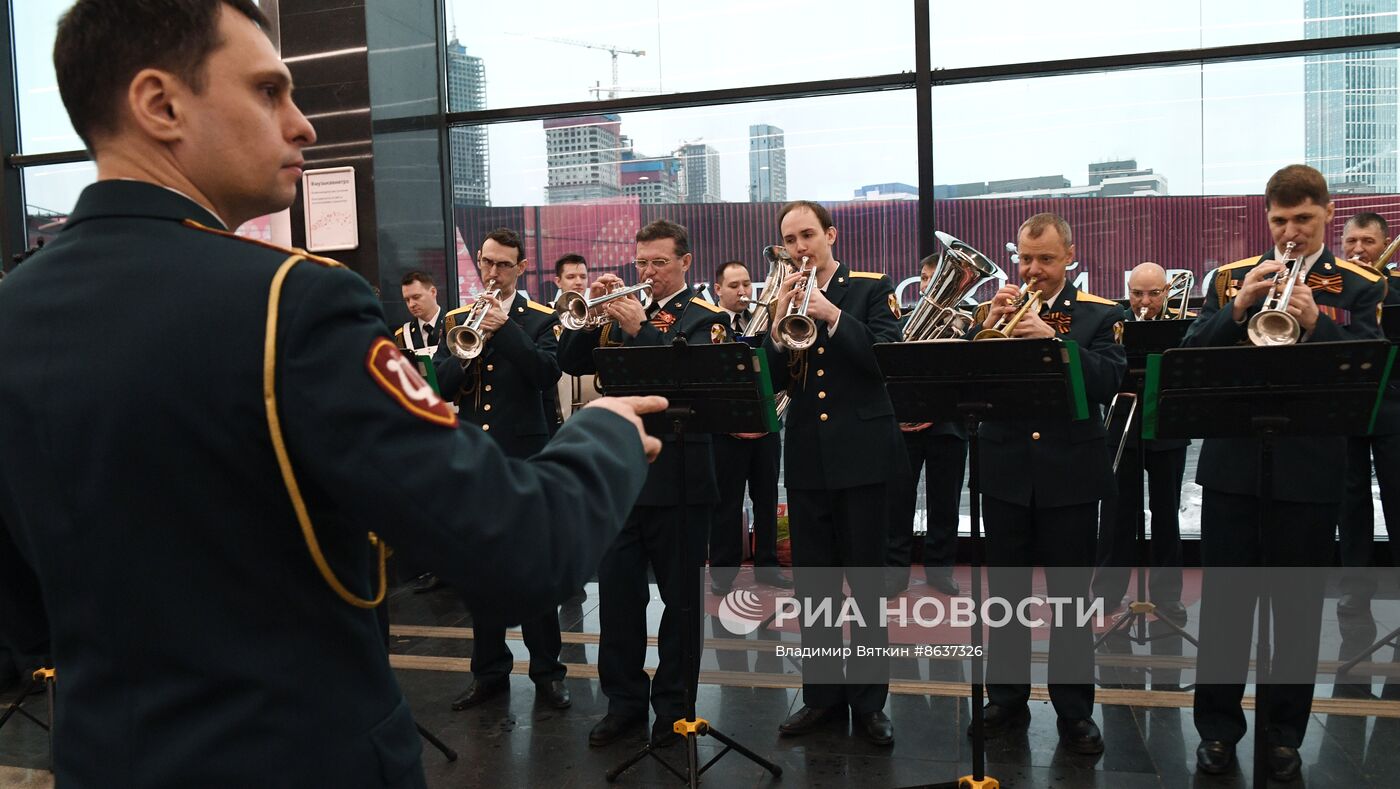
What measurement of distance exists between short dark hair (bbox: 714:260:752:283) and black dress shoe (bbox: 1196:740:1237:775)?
4020 millimetres

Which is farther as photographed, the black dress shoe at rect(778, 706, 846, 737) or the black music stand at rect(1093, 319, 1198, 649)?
the black music stand at rect(1093, 319, 1198, 649)

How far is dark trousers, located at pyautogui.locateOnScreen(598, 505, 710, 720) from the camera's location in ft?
13.9

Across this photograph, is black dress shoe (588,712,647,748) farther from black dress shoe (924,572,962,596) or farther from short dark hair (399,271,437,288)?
short dark hair (399,271,437,288)

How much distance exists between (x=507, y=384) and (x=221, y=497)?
13.2 ft

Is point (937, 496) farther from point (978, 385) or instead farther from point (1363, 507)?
point (978, 385)

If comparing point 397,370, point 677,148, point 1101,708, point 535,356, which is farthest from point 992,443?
point 677,148

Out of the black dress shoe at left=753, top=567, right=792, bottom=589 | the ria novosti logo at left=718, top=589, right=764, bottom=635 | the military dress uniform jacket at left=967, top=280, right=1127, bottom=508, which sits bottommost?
the ria novosti logo at left=718, top=589, right=764, bottom=635

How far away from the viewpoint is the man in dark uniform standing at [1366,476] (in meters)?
5.54

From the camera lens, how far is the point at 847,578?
13.7ft

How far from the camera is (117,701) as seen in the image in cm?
112

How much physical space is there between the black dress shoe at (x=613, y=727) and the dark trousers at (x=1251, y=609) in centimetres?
218

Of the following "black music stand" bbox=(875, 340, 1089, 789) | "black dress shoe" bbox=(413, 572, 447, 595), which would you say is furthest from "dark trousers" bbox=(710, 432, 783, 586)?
"black music stand" bbox=(875, 340, 1089, 789)

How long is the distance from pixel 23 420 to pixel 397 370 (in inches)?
16.6

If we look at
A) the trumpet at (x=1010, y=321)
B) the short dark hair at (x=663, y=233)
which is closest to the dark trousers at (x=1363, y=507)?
the trumpet at (x=1010, y=321)
